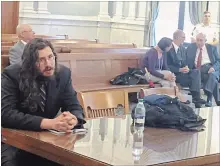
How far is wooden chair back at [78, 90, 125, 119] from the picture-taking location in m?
3.65

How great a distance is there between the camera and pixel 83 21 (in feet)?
40.3

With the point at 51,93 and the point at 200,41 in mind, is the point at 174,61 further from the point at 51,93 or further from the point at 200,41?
the point at 51,93

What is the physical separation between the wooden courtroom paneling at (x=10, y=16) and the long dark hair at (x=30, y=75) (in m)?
7.99

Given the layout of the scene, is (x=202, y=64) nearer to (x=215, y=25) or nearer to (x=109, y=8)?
(x=215, y=25)

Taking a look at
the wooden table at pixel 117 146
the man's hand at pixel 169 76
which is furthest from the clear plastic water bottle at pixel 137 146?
the man's hand at pixel 169 76

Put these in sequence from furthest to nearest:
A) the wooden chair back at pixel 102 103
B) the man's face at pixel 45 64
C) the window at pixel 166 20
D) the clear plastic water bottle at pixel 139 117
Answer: the window at pixel 166 20, the wooden chair back at pixel 102 103, the man's face at pixel 45 64, the clear plastic water bottle at pixel 139 117

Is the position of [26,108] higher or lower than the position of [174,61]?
higher

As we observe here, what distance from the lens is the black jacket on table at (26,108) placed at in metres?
2.95

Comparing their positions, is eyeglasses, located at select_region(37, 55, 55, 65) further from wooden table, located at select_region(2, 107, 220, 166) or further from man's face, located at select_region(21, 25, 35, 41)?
man's face, located at select_region(21, 25, 35, 41)

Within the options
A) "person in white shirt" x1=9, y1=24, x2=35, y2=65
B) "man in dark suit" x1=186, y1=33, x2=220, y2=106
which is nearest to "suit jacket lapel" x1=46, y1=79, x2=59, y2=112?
"person in white shirt" x1=9, y1=24, x2=35, y2=65

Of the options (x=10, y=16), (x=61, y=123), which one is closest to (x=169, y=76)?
(x=61, y=123)

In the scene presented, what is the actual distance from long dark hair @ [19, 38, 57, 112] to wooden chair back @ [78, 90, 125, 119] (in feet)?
1.90

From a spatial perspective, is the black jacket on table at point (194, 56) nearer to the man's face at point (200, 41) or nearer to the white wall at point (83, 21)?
the man's face at point (200, 41)

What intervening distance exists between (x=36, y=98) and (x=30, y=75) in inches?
5.6
